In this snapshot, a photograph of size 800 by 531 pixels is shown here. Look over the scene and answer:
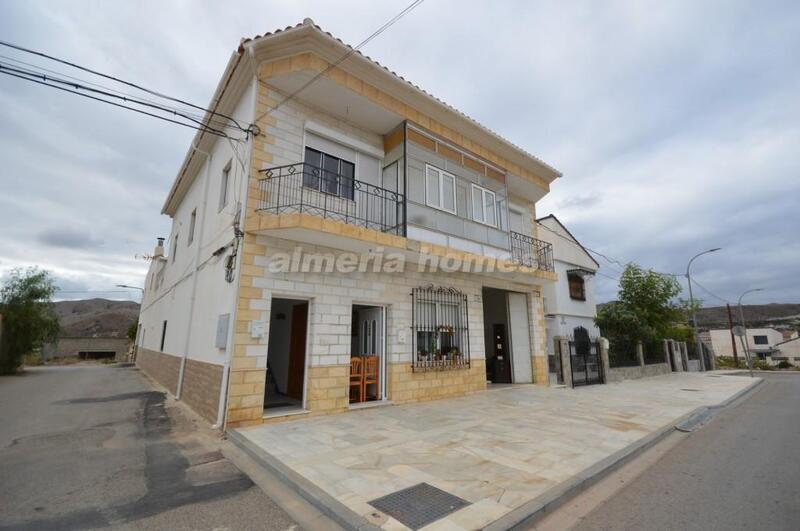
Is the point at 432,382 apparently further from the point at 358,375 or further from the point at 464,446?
the point at 464,446

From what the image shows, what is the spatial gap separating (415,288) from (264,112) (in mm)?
4883

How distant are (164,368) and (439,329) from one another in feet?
29.6

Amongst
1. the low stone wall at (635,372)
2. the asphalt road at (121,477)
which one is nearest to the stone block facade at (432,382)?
the asphalt road at (121,477)

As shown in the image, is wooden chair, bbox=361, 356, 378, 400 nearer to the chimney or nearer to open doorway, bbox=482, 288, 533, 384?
open doorway, bbox=482, 288, 533, 384

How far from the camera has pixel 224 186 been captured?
823 cm

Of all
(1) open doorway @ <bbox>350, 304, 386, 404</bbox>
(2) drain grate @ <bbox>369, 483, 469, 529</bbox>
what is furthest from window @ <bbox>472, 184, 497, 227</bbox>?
(2) drain grate @ <bbox>369, 483, 469, 529</bbox>

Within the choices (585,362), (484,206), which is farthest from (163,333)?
(585,362)

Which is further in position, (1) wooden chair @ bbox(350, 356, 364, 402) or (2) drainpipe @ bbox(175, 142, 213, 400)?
(2) drainpipe @ bbox(175, 142, 213, 400)

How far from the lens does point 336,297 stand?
7.11 m

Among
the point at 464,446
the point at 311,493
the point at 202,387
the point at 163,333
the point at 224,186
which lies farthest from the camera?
the point at 163,333

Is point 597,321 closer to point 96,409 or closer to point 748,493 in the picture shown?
point 748,493

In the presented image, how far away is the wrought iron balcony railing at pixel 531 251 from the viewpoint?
35.6ft

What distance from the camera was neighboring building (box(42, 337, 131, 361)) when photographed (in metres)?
32.0

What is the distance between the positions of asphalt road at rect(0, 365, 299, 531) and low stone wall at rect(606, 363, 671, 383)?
45.2ft
